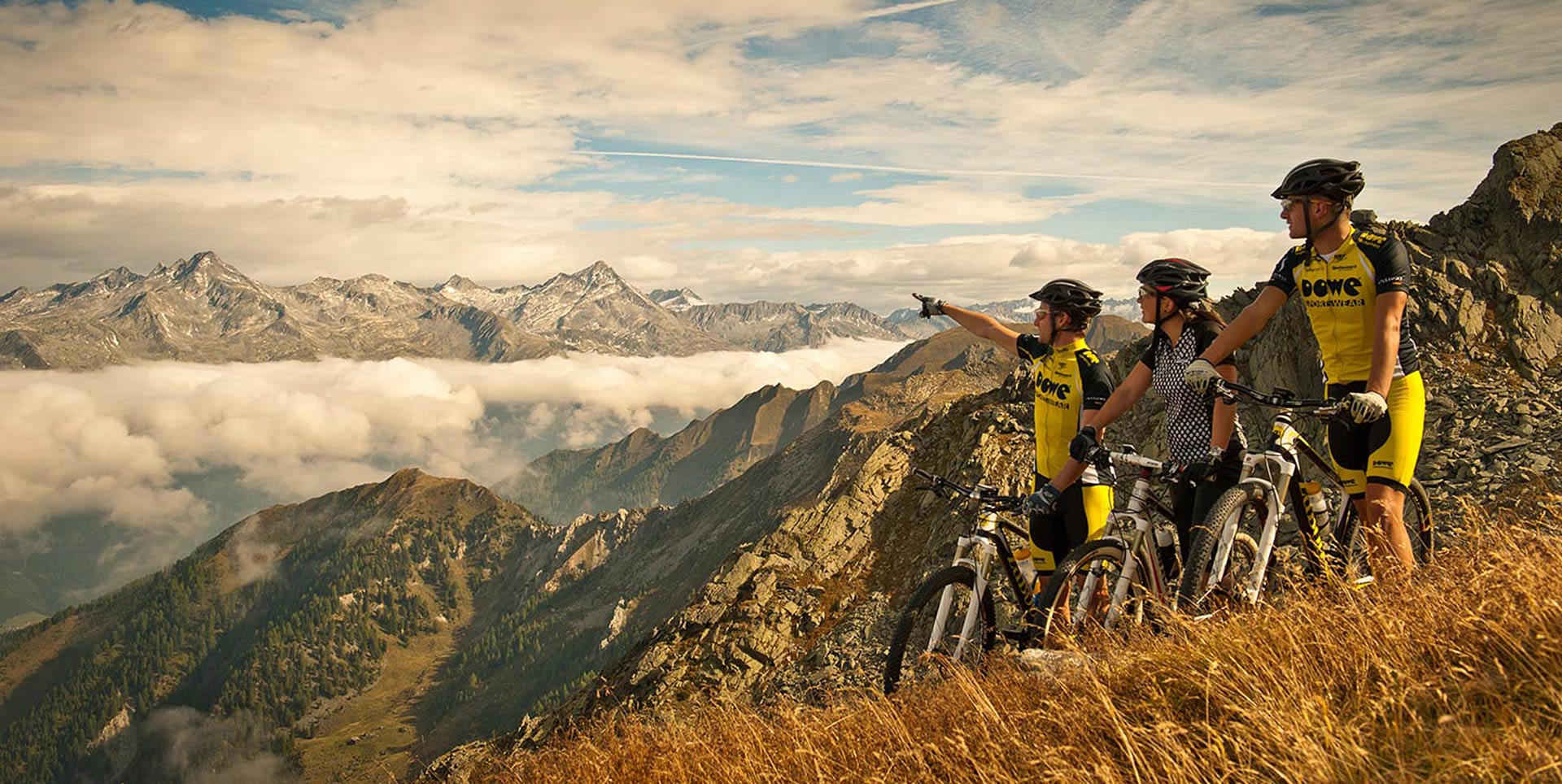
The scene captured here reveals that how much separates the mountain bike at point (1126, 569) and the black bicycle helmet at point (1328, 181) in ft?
8.38

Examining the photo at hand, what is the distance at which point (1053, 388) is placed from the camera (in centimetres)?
862

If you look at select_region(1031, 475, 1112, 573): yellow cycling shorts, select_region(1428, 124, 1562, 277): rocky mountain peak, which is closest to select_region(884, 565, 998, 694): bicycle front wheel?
select_region(1031, 475, 1112, 573): yellow cycling shorts

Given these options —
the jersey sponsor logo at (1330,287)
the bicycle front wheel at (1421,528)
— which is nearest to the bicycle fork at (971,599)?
the jersey sponsor logo at (1330,287)

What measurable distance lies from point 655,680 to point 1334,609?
45.5m

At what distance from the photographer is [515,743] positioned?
5122cm

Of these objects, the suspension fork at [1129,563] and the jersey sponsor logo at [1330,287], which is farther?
the suspension fork at [1129,563]

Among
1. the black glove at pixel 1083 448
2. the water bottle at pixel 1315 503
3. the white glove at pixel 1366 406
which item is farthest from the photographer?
the water bottle at pixel 1315 503

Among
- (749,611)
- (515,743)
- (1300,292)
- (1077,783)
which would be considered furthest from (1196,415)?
(515,743)

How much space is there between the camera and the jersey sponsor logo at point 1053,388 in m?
8.46

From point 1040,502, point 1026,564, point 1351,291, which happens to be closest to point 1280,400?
point 1351,291

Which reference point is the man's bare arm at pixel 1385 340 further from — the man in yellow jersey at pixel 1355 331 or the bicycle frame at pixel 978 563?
the bicycle frame at pixel 978 563

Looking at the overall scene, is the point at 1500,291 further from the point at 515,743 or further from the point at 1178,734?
the point at 515,743

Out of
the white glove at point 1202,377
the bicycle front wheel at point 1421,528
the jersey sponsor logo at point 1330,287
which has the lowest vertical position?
the bicycle front wheel at point 1421,528

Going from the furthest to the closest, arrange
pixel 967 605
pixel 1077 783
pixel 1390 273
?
pixel 967 605 < pixel 1390 273 < pixel 1077 783
